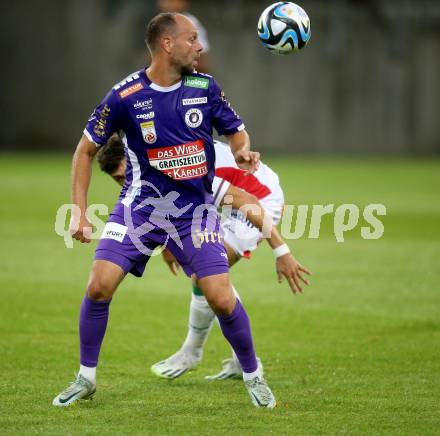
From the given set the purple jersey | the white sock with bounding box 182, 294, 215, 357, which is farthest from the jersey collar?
the white sock with bounding box 182, 294, 215, 357

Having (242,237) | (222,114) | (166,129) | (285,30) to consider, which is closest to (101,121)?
(166,129)

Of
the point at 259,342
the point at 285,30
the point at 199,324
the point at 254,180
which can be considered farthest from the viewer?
the point at 259,342

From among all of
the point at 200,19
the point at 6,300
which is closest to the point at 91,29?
the point at 200,19

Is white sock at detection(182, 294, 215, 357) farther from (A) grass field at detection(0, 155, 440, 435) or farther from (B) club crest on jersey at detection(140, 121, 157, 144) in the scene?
(B) club crest on jersey at detection(140, 121, 157, 144)

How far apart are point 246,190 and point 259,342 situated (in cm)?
145

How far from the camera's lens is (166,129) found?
6.11 meters

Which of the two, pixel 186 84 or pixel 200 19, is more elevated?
pixel 186 84

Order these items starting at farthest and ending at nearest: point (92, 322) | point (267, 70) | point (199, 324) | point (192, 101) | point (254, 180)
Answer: point (267, 70) < point (254, 180) < point (199, 324) < point (192, 101) < point (92, 322)

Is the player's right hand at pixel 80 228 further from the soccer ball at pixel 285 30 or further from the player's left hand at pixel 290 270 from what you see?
the soccer ball at pixel 285 30

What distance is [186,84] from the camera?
616 centimetres

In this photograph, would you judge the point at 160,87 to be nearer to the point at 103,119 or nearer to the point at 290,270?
the point at 103,119

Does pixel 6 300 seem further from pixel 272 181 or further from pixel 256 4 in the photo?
pixel 256 4

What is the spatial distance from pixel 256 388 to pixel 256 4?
80.4 ft

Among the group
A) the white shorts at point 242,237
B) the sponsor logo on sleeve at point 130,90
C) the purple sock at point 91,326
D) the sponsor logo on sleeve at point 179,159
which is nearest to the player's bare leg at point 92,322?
the purple sock at point 91,326
